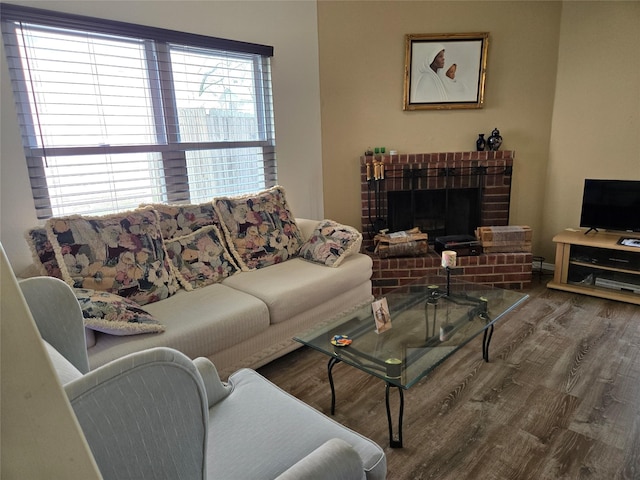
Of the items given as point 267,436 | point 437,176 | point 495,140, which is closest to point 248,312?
point 267,436

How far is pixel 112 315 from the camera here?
5.98 ft

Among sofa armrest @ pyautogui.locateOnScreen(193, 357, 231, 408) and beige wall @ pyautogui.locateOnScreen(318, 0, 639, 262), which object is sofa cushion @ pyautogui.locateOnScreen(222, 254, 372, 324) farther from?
→ beige wall @ pyautogui.locateOnScreen(318, 0, 639, 262)

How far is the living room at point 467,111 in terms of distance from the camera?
3.25 m

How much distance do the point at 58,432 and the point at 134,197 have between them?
2594 mm

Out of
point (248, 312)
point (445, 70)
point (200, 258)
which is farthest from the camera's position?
point (445, 70)

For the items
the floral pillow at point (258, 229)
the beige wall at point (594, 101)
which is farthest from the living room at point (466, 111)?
the floral pillow at point (258, 229)

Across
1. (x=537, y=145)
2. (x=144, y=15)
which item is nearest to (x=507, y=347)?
(x=537, y=145)

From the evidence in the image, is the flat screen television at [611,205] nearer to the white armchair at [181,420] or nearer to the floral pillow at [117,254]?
the white armchair at [181,420]

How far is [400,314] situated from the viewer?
7.22ft

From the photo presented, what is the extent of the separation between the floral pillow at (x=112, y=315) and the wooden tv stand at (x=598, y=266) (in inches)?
121

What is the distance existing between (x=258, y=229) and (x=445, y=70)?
2.20m

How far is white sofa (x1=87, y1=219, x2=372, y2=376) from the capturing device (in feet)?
6.15

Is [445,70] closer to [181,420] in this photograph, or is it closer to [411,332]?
[411,332]

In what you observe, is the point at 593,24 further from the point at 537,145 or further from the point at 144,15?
the point at 144,15
